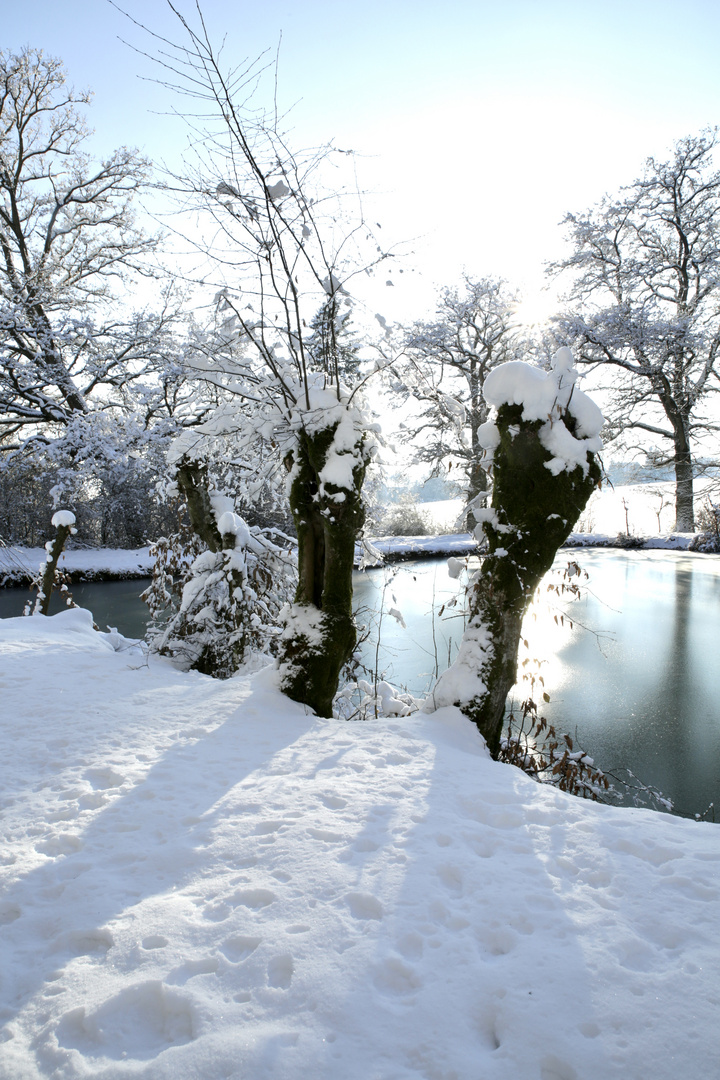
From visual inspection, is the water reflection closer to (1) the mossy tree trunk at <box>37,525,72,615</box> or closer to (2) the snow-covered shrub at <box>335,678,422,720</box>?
(2) the snow-covered shrub at <box>335,678,422,720</box>

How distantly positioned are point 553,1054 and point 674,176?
18889mm

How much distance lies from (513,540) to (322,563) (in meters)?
1.38

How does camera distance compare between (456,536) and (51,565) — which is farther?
(456,536)

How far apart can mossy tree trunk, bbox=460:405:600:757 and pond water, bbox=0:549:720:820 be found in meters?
0.29

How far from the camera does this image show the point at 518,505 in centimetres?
317

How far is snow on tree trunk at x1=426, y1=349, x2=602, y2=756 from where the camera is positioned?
307 centimetres

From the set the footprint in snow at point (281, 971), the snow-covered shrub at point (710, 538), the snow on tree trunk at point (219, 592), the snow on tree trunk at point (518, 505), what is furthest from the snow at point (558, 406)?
the snow-covered shrub at point (710, 538)

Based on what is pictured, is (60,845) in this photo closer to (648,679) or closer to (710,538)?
(648,679)

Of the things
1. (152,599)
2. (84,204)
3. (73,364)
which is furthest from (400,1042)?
(84,204)

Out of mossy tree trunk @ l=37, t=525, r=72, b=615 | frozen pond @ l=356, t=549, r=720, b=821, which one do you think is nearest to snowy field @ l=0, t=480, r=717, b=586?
frozen pond @ l=356, t=549, r=720, b=821

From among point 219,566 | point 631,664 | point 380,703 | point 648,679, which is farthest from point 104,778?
point 631,664

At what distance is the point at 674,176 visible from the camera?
14.1 meters

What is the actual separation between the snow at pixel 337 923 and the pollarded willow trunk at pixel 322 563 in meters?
1.05

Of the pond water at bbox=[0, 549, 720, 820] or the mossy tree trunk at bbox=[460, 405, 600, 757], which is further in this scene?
the pond water at bbox=[0, 549, 720, 820]
